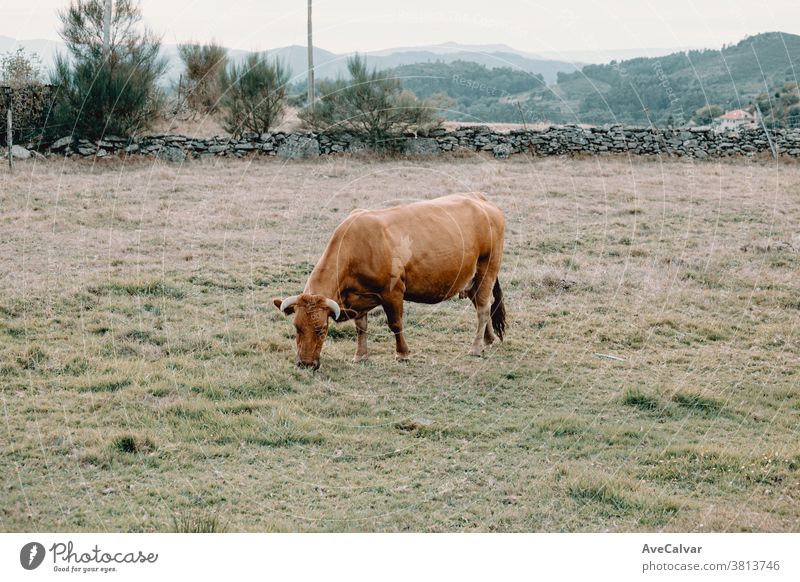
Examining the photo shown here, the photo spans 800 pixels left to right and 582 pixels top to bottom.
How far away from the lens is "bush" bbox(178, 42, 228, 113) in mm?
37219

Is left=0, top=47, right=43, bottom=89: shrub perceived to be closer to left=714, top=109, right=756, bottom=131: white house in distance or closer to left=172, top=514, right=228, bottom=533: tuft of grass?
left=714, top=109, right=756, bottom=131: white house in distance

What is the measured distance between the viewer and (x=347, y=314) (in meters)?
10.4

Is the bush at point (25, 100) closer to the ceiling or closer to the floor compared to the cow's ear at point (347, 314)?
closer to the ceiling

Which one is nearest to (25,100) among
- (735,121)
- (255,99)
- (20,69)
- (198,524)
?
(20,69)

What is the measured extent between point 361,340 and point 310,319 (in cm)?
116

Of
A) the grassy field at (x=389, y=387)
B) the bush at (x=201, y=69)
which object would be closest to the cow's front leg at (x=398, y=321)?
the grassy field at (x=389, y=387)

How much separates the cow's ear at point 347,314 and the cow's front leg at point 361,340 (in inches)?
5.7

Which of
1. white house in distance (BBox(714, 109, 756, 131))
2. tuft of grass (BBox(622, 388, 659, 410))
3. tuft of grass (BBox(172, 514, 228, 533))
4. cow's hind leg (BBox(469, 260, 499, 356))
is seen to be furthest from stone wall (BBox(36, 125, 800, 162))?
tuft of grass (BBox(172, 514, 228, 533))

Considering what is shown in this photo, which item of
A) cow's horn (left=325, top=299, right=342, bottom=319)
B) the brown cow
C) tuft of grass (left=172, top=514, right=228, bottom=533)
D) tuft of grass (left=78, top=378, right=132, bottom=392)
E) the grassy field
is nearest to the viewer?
tuft of grass (left=172, top=514, right=228, bottom=533)

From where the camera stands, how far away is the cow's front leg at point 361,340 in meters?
10.6

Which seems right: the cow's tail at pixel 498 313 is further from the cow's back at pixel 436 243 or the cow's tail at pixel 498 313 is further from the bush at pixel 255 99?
the bush at pixel 255 99

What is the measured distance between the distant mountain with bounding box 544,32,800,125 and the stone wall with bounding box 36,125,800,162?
→ 1.87m

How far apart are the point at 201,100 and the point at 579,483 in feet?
112

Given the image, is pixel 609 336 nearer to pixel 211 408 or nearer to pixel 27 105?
pixel 211 408
